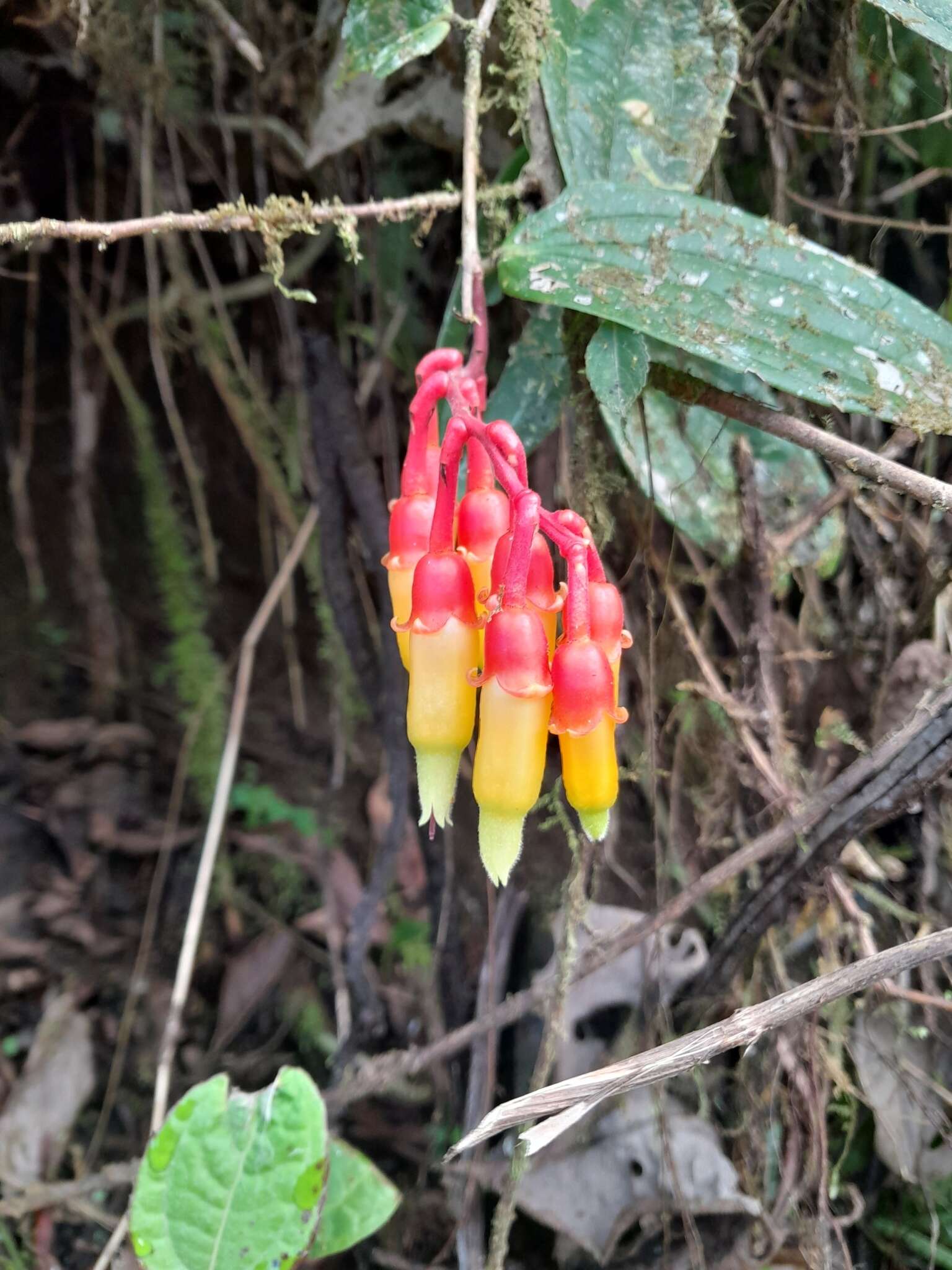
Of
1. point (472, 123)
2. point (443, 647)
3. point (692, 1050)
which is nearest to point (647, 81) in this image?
point (472, 123)

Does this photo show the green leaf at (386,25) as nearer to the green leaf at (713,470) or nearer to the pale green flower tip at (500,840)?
the green leaf at (713,470)

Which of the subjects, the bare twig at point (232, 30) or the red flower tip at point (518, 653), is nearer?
the red flower tip at point (518, 653)

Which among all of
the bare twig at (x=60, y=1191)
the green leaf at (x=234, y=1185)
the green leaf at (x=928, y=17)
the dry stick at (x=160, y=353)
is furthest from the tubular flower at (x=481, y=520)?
the bare twig at (x=60, y=1191)

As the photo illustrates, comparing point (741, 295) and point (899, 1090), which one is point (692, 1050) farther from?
point (899, 1090)

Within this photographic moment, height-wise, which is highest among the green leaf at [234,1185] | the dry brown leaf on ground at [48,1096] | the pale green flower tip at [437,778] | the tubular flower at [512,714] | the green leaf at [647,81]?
the green leaf at [647,81]

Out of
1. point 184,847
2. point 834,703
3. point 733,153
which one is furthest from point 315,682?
point 733,153

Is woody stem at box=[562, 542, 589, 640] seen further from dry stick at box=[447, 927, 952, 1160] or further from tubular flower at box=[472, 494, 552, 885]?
dry stick at box=[447, 927, 952, 1160]

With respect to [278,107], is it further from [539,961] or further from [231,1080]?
[231,1080]
